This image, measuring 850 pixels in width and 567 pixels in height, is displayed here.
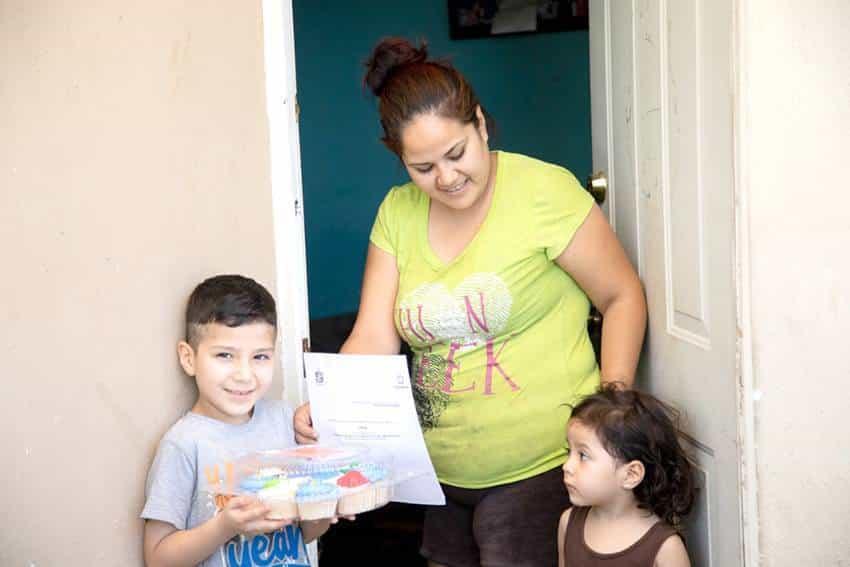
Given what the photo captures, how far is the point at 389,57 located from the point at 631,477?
971 mm

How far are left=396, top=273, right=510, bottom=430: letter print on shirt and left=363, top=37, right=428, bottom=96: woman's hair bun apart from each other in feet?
1.44

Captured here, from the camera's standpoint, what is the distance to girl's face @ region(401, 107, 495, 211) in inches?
84.3

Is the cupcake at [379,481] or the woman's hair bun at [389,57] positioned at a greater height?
the woman's hair bun at [389,57]

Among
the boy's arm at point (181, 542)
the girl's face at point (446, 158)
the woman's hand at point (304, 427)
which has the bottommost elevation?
the boy's arm at point (181, 542)

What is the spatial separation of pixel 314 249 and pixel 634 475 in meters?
3.44

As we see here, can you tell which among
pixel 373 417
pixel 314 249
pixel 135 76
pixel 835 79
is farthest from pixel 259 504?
pixel 314 249

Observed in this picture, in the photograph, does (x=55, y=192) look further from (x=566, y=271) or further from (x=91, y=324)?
(x=566, y=271)

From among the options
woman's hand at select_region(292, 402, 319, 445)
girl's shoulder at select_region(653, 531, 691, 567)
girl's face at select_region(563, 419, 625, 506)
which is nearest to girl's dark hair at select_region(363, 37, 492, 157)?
woman's hand at select_region(292, 402, 319, 445)

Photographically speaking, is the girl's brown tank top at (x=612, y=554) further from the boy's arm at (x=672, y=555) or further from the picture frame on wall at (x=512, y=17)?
the picture frame on wall at (x=512, y=17)

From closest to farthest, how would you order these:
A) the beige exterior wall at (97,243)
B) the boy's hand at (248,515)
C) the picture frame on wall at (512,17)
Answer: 1. the beige exterior wall at (97,243)
2. the boy's hand at (248,515)
3. the picture frame on wall at (512,17)

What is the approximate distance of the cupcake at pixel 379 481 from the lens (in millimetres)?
1955

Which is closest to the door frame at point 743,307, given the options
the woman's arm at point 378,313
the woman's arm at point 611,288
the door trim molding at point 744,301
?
the door trim molding at point 744,301

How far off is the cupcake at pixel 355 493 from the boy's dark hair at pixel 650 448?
1.49ft

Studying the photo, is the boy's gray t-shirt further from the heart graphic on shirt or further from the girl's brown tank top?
the girl's brown tank top
